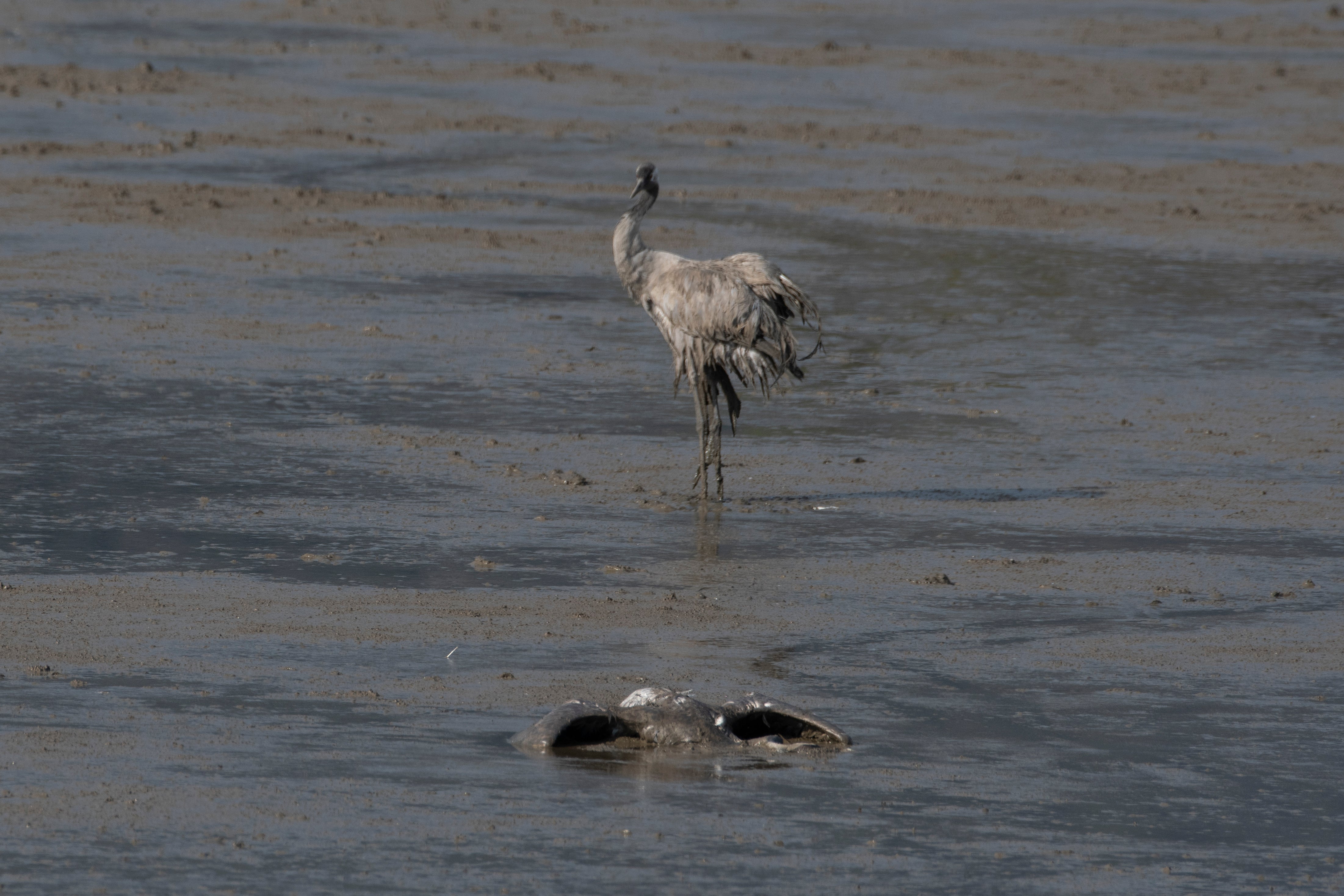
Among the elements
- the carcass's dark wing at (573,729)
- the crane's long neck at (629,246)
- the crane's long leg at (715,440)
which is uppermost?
the crane's long neck at (629,246)

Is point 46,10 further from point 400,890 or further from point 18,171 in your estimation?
point 400,890

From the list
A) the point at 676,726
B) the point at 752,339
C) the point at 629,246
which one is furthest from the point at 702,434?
the point at 676,726

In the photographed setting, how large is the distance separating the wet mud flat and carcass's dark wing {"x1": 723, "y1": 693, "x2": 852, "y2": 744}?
0.57ft

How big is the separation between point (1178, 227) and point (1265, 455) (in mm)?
7736

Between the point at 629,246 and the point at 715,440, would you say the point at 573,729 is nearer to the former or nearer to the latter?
the point at 715,440

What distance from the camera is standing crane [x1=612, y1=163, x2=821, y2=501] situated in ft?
38.2

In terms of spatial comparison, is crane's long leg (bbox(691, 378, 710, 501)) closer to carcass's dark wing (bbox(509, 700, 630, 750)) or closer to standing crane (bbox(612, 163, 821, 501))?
standing crane (bbox(612, 163, 821, 501))

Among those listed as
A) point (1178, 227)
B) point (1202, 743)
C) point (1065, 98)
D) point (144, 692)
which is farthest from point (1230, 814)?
point (1065, 98)

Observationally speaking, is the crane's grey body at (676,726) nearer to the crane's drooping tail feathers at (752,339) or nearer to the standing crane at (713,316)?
the standing crane at (713,316)

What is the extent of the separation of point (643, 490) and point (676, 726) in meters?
4.27

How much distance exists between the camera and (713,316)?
11.7 metres

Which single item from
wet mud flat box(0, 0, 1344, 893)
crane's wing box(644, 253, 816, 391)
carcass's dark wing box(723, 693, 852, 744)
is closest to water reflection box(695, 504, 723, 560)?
wet mud flat box(0, 0, 1344, 893)

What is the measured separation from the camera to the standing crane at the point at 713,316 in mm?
11656

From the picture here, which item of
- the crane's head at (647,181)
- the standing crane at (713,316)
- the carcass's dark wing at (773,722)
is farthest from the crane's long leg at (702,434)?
the carcass's dark wing at (773,722)
